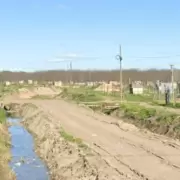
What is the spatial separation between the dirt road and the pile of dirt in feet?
1.58

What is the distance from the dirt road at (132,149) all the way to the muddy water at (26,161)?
2.97 m

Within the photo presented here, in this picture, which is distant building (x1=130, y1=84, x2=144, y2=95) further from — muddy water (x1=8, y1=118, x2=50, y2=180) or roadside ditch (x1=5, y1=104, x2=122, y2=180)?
muddy water (x1=8, y1=118, x2=50, y2=180)

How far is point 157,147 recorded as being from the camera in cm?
2312

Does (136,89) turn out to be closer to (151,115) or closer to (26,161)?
(151,115)

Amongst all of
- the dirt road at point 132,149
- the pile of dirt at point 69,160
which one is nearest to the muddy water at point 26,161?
the pile of dirt at point 69,160

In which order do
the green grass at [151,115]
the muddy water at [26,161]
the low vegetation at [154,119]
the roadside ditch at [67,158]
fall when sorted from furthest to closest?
the green grass at [151,115]
the low vegetation at [154,119]
the muddy water at [26,161]
the roadside ditch at [67,158]

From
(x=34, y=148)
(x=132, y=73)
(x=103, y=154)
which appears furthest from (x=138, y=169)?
(x=132, y=73)

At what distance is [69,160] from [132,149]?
3761mm

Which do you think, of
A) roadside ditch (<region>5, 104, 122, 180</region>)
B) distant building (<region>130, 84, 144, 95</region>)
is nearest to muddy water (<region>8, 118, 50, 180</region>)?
roadside ditch (<region>5, 104, 122, 180</region>)

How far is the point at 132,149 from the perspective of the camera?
74.7ft

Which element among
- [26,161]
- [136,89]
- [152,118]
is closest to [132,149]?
[26,161]

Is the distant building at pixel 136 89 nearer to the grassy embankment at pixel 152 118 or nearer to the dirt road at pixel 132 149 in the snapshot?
the grassy embankment at pixel 152 118

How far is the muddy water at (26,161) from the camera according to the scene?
20163 millimetres

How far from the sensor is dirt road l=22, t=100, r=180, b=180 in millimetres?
16953
